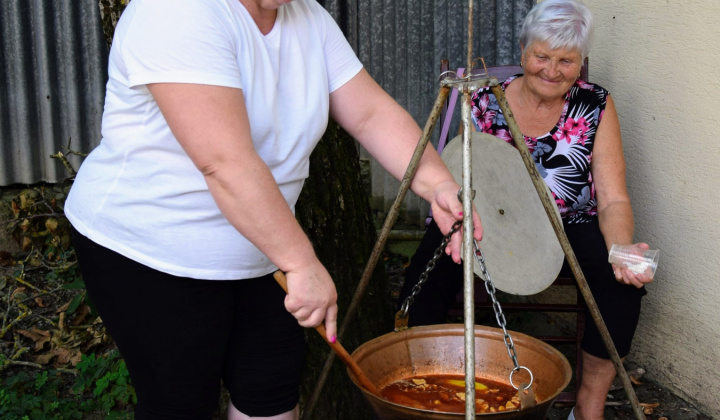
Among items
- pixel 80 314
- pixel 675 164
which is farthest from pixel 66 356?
pixel 675 164

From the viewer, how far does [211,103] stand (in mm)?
1612

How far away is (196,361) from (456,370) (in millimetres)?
945

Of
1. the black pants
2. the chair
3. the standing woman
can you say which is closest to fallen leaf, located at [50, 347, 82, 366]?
the black pants

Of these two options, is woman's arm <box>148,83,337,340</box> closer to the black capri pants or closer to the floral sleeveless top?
the black capri pants

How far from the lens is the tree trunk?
302 cm

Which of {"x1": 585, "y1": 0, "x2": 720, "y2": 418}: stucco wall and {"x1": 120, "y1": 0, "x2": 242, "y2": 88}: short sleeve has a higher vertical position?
{"x1": 120, "y1": 0, "x2": 242, "y2": 88}: short sleeve

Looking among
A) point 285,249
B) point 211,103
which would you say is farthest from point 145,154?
point 285,249

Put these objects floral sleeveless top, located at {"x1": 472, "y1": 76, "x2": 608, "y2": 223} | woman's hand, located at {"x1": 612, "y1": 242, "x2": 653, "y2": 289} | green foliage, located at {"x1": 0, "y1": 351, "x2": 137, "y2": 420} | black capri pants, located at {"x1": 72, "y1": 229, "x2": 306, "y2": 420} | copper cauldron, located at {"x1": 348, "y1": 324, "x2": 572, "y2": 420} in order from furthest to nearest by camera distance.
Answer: green foliage, located at {"x1": 0, "y1": 351, "x2": 137, "y2": 420} < floral sleeveless top, located at {"x1": 472, "y1": 76, "x2": 608, "y2": 223} < woman's hand, located at {"x1": 612, "y1": 242, "x2": 653, "y2": 289} < copper cauldron, located at {"x1": 348, "y1": 324, "x2": 572, "y2": 420} < black capri pants, located at {"x1": 72, "y1": 229, "x2": 306, "y2": 420}

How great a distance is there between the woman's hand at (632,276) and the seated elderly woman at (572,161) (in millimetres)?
129

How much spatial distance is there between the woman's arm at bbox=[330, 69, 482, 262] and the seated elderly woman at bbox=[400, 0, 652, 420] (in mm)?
1040

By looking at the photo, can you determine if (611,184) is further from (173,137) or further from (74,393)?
(74,393)

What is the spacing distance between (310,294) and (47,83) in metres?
3.63

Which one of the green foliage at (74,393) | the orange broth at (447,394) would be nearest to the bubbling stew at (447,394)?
the orange broth at (447,394)

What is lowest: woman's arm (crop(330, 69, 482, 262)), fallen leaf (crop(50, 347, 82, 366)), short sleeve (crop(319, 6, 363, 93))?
fallen leaf (crop(50, 347, 82, 366))
